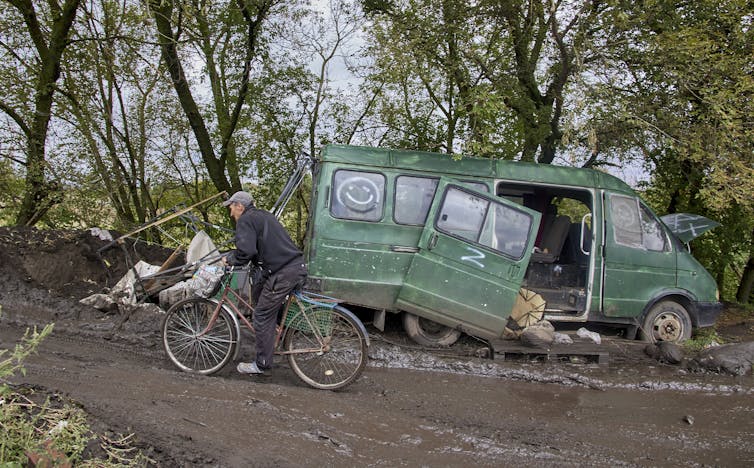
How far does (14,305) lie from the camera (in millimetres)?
7324

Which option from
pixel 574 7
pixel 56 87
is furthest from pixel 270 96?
pixel 574 7

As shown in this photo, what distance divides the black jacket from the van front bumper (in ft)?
20.4

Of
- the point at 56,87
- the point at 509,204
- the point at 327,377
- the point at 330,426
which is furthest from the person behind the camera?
the point at 56,87

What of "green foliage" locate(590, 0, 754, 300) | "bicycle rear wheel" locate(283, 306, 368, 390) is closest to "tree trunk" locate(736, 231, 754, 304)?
"green foliage" locate(590, 0, 754, 300)

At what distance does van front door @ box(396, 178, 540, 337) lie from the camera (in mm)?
7566

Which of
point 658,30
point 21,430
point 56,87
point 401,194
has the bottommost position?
point 21,430

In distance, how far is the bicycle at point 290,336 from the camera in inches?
227

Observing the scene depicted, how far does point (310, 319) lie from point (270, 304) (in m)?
0.42

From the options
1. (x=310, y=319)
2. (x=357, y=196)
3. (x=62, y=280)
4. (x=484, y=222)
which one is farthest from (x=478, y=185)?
(x=62, y=280)

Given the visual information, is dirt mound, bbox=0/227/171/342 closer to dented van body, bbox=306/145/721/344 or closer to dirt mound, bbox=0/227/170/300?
dirt mound, bbox=0/227/170/300

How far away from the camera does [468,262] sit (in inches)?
301

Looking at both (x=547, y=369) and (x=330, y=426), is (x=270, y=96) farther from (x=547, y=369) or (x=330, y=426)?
(x=330, y=426)

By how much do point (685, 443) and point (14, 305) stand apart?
743 centimetres

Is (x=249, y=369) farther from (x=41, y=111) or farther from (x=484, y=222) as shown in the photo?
(x=41, y=111)
